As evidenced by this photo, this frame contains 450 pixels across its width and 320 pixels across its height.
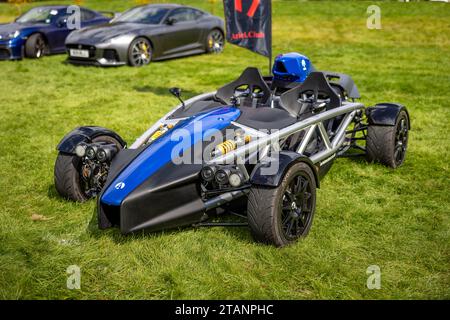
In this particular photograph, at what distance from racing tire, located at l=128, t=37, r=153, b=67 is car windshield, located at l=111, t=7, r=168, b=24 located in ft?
2.88

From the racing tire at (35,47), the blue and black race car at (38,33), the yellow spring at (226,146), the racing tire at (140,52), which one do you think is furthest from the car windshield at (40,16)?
the yellow spring at (226,146)

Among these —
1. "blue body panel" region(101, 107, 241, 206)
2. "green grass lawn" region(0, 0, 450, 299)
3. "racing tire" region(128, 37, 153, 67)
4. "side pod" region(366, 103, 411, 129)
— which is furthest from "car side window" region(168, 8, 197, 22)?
"blue body panel" region(101, 107, 241, 206)

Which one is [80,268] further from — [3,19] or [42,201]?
[3,19]

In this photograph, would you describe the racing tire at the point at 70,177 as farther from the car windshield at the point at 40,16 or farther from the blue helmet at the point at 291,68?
the car windshield at the point at 40,16

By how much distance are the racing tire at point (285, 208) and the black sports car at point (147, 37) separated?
9.42 meters

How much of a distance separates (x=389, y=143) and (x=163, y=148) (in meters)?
3.07

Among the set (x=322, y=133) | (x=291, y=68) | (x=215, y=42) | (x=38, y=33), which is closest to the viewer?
(x=322, y=133)

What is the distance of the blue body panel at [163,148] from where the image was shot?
4184 mm

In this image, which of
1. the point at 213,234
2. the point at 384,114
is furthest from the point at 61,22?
the point at 213,234

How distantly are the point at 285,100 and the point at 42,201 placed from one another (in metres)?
2.86

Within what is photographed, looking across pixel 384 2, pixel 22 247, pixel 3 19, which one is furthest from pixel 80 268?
pixel 3 19

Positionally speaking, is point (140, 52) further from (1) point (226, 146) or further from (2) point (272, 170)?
(2) point (272, 170)

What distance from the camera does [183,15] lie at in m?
14.4

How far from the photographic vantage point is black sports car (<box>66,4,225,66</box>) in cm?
1283
